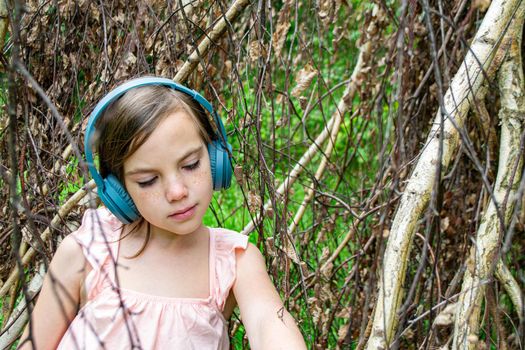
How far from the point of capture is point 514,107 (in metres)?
1.79

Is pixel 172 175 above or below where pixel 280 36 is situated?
below

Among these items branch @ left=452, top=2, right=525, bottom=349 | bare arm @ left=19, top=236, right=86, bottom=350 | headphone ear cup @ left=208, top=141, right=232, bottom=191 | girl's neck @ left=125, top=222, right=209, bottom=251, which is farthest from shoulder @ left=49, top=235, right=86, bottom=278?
branch @ left=452, top=2, right=525, bottom=349

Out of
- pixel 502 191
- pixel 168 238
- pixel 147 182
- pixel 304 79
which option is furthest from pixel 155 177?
pixel 502 191

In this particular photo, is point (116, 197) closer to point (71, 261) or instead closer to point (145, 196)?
point (145, 196)

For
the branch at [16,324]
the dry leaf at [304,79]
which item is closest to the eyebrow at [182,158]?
the dry leaf at [304,79]

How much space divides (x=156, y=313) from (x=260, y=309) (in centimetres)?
Answer: 24

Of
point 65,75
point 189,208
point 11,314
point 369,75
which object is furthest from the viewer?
point 369,75

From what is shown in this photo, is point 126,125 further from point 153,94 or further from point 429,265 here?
point 429,265

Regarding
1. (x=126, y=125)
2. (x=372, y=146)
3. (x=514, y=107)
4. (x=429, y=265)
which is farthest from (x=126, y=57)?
(x=372, y=146)

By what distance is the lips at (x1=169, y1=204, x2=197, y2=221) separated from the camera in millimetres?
1530

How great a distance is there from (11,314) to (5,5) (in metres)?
0.93

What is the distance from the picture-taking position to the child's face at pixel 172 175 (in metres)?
1.50

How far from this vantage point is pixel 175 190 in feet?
4.88

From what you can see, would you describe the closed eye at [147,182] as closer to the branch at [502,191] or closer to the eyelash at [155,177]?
the eyelash at [155,177]
